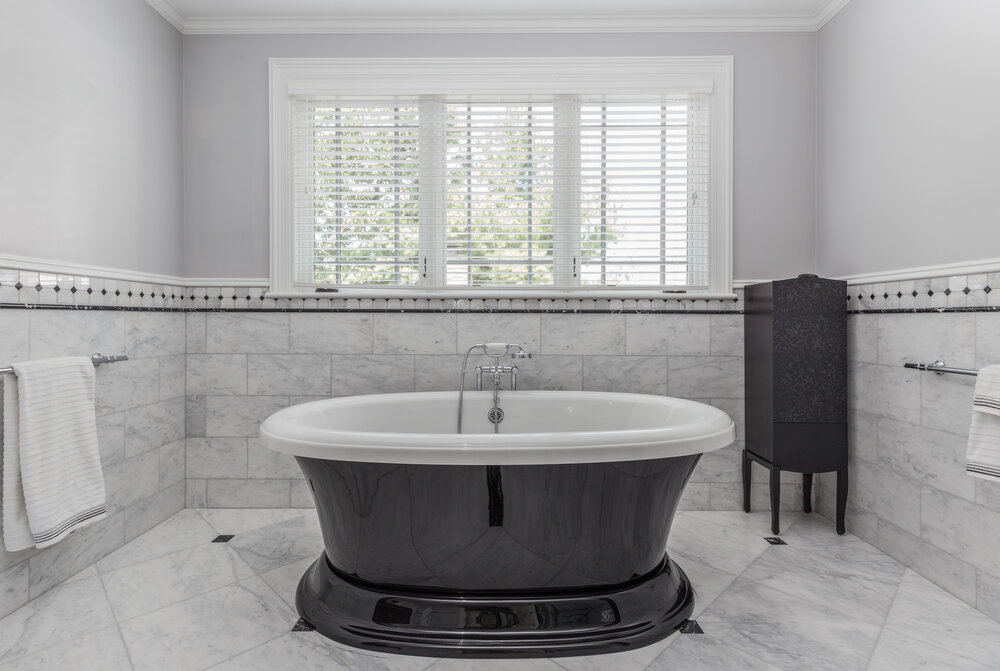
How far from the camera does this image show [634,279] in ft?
8.64

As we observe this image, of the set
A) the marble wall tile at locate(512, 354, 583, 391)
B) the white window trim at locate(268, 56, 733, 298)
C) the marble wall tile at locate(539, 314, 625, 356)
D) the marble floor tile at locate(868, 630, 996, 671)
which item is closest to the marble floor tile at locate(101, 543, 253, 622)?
the white window trim at locate(268, 56, 733, 298)

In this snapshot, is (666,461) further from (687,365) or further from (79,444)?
(79,444)

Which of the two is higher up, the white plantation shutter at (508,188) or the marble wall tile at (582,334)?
the white plantation shutter at (508,188)

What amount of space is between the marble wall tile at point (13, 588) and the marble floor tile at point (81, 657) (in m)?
0.33

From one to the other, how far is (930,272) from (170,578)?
3014 mm

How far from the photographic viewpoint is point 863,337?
2248 millimetres

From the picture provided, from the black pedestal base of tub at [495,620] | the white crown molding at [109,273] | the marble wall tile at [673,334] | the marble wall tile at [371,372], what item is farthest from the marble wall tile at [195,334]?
the marble wall tile at [673,334]

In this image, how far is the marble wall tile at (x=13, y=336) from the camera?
5.36ft

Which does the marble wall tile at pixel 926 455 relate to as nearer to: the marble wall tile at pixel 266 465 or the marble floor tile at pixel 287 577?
the marble floor tile at pixel 287 577

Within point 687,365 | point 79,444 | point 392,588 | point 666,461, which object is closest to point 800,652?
point 666,461

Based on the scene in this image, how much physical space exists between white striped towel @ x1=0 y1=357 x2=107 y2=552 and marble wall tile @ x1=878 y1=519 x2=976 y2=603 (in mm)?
3014

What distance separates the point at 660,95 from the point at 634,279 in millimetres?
935

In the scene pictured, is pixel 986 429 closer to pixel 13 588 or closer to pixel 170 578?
pixel 170 578

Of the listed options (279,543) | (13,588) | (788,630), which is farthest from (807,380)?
(13,588)
